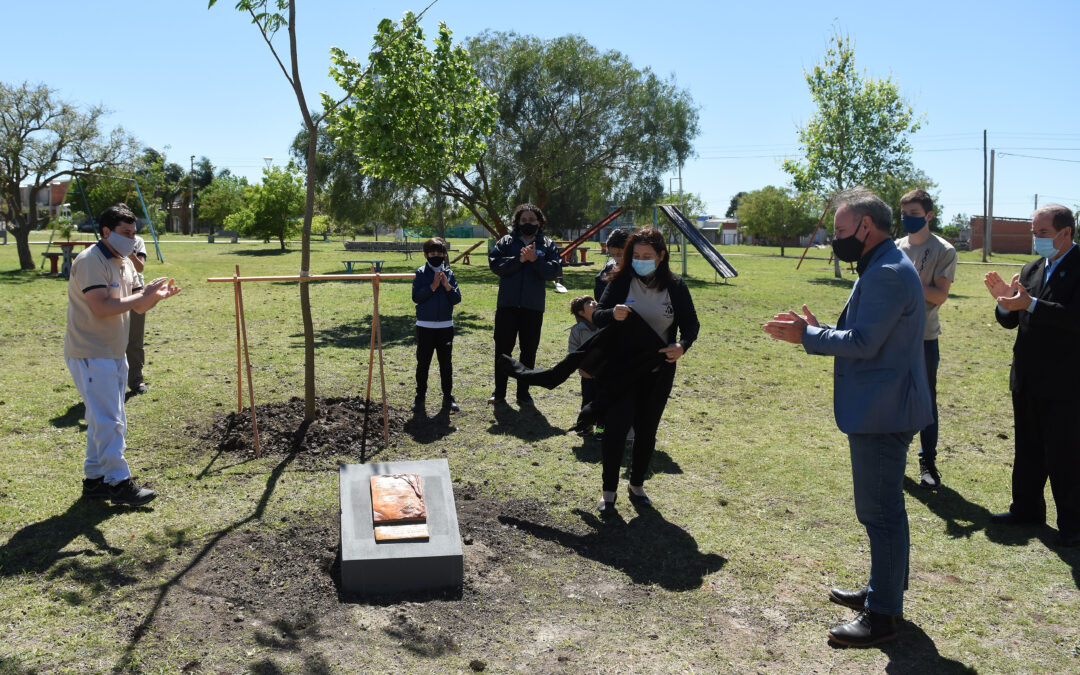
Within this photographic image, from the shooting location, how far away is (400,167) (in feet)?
56.8

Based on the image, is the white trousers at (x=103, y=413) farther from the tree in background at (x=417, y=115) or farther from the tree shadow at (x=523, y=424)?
the tree in background at (x=417, y=115)

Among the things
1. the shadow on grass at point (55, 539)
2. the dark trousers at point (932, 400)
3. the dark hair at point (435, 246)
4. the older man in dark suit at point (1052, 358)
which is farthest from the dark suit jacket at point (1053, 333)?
the shadow on grass at point (55, 539)

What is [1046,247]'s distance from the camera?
5348 mm

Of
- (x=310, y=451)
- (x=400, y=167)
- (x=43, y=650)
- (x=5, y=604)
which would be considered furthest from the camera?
(x=400, y=167)

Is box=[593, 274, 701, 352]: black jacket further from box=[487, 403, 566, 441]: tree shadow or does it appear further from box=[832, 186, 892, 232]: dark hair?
box=[487, 403, 566, 441]: tree shadow

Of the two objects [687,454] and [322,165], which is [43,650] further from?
[322,165]

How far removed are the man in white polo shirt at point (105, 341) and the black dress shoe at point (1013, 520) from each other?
19.8 ft

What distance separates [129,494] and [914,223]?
6.11m

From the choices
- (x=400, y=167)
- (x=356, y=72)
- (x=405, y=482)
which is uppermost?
(x=356, y=72)

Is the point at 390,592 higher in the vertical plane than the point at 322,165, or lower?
lower

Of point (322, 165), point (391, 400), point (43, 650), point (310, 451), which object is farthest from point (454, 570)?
point (322, 165)

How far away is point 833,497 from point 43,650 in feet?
17.2

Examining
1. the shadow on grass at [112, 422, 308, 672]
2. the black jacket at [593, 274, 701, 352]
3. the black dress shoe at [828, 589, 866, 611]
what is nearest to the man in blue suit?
the black dress shoe at [828, 589, 866, 611]

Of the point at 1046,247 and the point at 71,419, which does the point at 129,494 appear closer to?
the point at 71,419
